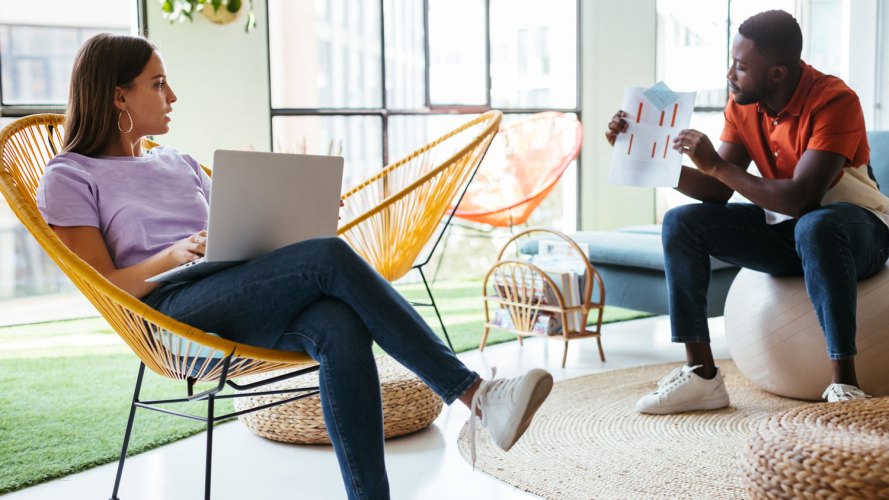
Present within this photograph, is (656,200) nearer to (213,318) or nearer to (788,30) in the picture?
(788,30)

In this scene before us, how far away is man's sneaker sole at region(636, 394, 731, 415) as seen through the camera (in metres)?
2.54

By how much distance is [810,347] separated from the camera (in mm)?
2488

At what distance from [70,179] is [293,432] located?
920 millimetres

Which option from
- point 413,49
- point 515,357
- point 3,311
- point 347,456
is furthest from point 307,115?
point 347,456

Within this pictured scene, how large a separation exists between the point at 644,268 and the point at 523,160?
1.57m

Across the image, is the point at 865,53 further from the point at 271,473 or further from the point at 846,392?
the point at 271,473

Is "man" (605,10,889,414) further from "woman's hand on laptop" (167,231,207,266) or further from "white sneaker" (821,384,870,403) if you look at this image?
"woman's hand on laptop" (167,231,207,266)

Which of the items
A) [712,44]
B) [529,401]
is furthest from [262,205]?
[712,44]

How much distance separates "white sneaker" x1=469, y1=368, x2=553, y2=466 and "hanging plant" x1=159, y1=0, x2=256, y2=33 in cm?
332

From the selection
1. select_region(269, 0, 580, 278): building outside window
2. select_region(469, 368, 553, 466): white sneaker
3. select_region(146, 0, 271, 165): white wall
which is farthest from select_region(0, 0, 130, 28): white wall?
select_region(469, 368, 553, 466): white sneaker

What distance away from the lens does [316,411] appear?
90.4 inches

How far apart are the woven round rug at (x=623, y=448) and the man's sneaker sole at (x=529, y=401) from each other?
1.27 feet

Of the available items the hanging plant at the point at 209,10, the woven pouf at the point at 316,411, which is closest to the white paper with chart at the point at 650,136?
the woven pouf at the point at 316,411

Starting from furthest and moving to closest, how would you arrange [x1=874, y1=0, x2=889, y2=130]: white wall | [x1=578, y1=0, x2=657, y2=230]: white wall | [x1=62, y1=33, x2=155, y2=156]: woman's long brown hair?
[x1=874, y1=0, x2=889, y2=130]: white wall, [x1=578, y1=0, x2=657, y2=230]: white wall, [x1=62, y1=33, x2=155, y2=156]: woman's long brown hair
